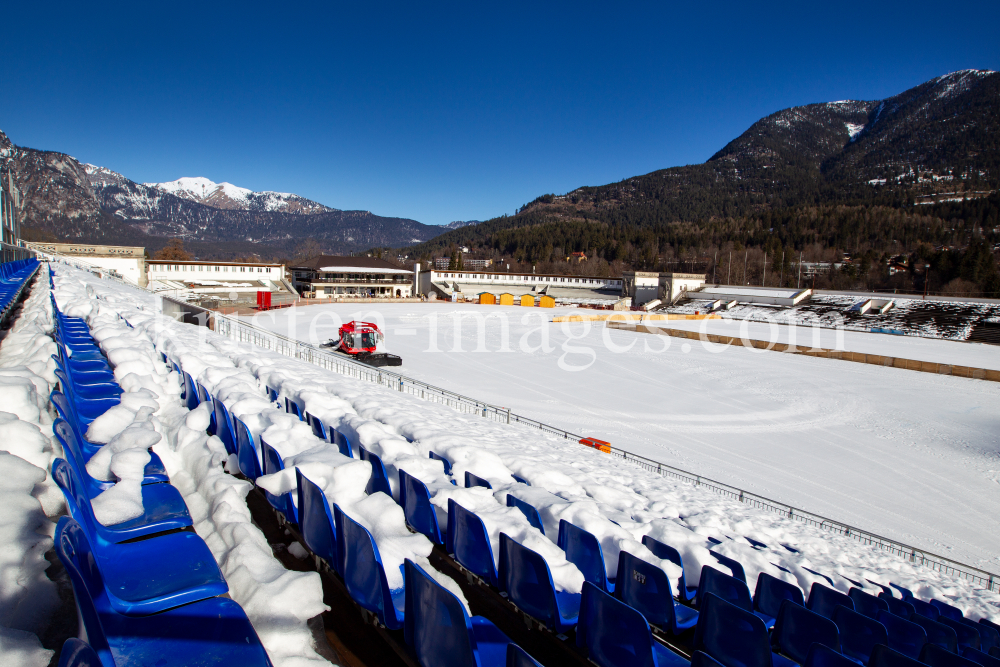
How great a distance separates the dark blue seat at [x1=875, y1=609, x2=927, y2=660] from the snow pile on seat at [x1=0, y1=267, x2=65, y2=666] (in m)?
5.45

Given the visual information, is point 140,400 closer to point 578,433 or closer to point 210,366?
point 210,366

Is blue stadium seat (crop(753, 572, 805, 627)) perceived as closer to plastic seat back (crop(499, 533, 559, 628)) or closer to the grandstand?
the grandstand

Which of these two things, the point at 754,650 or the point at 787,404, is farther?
the point at 787,404

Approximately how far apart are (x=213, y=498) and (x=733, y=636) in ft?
11.6

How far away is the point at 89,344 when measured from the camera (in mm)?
6273

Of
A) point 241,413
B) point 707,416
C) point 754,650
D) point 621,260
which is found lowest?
point 707,416

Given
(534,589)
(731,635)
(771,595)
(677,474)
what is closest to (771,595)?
(771,595)

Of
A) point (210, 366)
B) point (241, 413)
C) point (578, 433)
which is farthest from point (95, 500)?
point (578, 433)

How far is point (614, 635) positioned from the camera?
2.78 metres

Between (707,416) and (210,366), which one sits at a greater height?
(210,366)

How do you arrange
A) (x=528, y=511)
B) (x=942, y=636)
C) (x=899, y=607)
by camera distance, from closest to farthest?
1. (x=942, y=636)
2. (x=528, y=511)
3. (x=899, y=607)

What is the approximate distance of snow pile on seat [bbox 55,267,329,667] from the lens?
235 cm

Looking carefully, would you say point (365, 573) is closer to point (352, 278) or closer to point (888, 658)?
point (888, 658)

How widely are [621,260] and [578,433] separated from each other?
4795 inches
